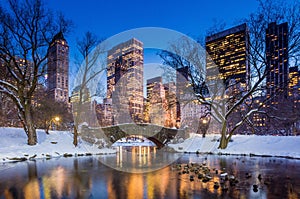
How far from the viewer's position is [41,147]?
Answer: 23.4 meters

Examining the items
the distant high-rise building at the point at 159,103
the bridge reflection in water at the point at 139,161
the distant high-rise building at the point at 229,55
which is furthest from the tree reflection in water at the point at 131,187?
the distant high-rise building at the point at 159,103

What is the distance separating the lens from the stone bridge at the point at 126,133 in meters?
29.4

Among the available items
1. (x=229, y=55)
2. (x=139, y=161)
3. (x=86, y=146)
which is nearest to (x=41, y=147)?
(x=86, y=146)

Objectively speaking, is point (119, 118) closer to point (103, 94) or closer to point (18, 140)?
point (103, 94)

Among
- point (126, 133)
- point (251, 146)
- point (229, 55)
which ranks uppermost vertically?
point (229, 55)

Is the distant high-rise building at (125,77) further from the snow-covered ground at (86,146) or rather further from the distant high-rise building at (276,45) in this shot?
the distant high-rise building at (276,45)

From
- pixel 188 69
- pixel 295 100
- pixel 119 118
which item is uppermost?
pixel 188 69

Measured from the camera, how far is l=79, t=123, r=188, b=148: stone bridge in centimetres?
2941

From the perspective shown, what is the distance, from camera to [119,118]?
45.1m

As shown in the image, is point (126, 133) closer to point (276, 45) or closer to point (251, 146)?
point (251, 146)

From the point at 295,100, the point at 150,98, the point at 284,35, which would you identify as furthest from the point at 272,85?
the point at 150,98

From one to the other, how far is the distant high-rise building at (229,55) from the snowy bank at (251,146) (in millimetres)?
6194

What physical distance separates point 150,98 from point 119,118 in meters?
6.53

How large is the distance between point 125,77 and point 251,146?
1733 cm
